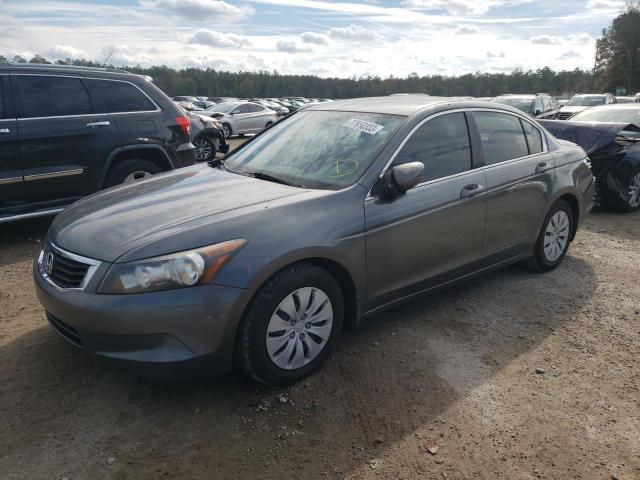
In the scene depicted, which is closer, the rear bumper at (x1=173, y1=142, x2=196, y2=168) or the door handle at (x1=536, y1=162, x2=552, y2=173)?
the door handle at (x1=536, y1=162, x2=552, y2=173)

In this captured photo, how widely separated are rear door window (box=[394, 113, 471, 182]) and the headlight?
151cm

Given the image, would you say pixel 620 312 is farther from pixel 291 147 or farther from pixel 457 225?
pixel 291 147

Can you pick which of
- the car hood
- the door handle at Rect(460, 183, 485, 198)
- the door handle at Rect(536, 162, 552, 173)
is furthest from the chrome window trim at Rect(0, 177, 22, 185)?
the door handle at Rect(536, 162, 552, 173)

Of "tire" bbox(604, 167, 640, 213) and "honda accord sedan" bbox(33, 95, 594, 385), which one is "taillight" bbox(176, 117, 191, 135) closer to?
"honda accord sedan" bbox(33, 95, 594, 385)

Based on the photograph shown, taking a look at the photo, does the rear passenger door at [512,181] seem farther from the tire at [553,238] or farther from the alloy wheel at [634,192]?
the alloy wheel at [634,192]

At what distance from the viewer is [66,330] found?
9.38 ft

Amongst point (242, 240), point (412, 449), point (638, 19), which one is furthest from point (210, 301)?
point (638, 19)

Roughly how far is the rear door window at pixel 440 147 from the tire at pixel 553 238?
50.9 inches

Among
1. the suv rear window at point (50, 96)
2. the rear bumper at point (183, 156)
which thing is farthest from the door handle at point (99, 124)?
the rear bumper at point (183, 156)

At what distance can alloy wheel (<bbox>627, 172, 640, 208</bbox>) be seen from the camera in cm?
739

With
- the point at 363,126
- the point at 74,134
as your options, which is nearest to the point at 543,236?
the point at 363,126

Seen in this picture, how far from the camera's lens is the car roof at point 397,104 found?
382cm

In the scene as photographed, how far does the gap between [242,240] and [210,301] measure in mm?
366

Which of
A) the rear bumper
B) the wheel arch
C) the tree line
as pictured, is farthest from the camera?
the tree line
